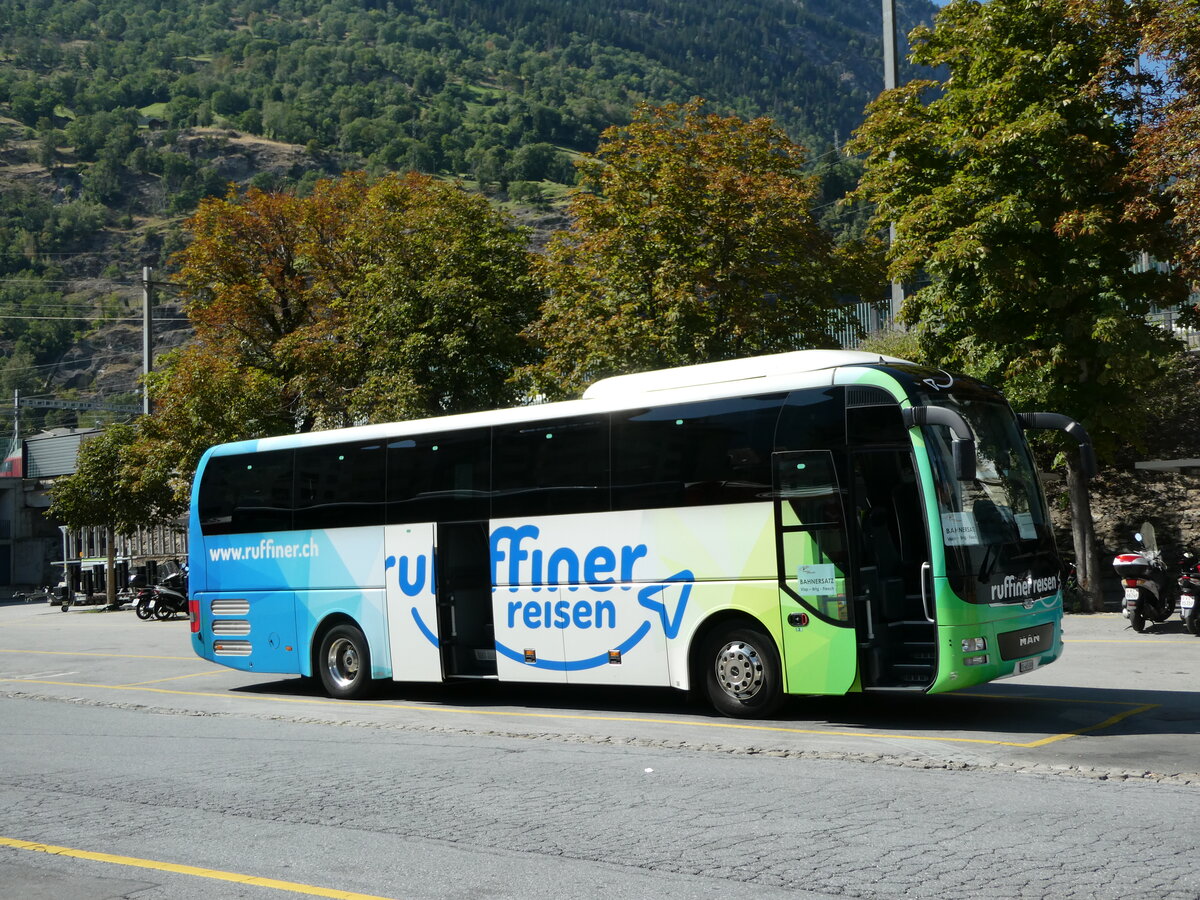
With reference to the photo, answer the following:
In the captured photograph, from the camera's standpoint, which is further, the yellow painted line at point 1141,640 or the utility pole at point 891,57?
the utility pole at point 891,57

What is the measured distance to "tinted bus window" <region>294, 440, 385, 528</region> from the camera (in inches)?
570

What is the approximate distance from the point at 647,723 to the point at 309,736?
3.17 meters

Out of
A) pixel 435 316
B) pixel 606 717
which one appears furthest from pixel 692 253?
pixel 606 717

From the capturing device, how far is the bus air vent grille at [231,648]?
15773 millimetres

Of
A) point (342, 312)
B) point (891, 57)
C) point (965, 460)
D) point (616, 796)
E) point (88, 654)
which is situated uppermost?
point (891, 57)

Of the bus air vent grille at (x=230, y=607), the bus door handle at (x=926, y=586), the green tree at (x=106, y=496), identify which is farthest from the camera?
the green tree at (x=106, y=496)

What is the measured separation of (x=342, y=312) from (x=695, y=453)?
2429 centimetres

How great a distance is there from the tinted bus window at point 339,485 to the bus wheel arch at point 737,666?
4.47 meters

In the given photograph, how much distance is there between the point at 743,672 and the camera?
37.8 feet

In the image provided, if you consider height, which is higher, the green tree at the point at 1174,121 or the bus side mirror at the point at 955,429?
the green tree at the point at 1174,121

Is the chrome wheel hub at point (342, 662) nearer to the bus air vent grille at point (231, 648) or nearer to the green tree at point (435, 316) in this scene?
the bus air vent grille at point (231, 648)

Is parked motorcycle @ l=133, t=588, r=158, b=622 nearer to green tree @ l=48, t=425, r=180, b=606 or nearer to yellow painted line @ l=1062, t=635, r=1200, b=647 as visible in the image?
green tree @ l=48, t=425, r=180, b=606

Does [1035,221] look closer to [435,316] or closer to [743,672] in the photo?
[743,672]

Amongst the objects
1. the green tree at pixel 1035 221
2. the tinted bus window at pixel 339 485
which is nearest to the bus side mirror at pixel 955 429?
the tinted bus window at pixel 339 485
